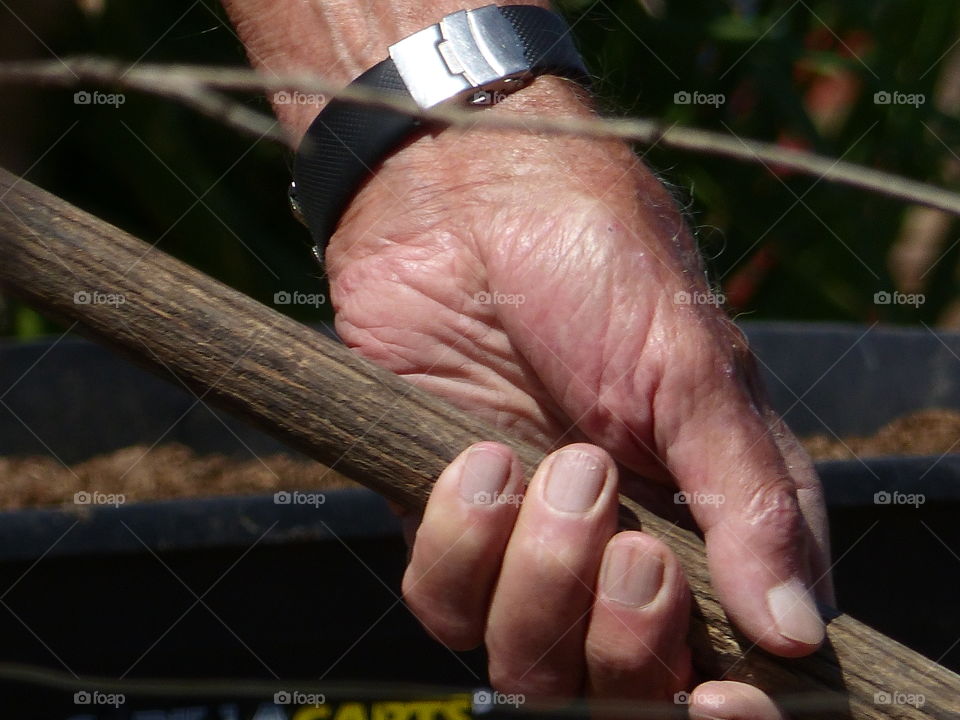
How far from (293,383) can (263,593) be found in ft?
0.94

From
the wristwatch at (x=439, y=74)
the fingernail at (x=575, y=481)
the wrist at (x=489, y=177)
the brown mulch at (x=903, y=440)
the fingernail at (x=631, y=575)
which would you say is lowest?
the brown mulch at (x=903, y=440)

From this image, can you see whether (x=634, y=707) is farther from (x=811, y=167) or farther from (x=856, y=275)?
(x=856, y=275)

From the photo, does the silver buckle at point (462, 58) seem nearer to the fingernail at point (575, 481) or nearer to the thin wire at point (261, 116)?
the fingernail at point (575, 481)

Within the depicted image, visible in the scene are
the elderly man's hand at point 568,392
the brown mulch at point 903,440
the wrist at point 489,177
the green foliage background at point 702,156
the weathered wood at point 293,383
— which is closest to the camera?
the weathered wood at point 293,383

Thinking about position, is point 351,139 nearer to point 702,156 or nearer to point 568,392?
point 568,392

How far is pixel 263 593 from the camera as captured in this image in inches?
38.0

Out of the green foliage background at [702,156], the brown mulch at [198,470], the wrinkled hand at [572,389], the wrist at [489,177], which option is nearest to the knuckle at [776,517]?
the wrinkled hand at [572,389]

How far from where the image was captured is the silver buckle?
40.5 inches

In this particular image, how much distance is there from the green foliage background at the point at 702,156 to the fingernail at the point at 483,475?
1112mm

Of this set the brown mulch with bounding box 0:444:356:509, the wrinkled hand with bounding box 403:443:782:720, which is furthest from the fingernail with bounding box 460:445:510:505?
the brown mulch with bounding box 0:444:356:509

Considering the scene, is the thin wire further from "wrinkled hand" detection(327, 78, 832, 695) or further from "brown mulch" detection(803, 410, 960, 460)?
"brown mulch" detection(803, 410, 960, 460)

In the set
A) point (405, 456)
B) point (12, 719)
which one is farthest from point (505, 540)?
point (12, 719)

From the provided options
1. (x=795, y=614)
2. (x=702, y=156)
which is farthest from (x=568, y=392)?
(x=702, y=156)

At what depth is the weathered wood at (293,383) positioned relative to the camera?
72 centimetres
